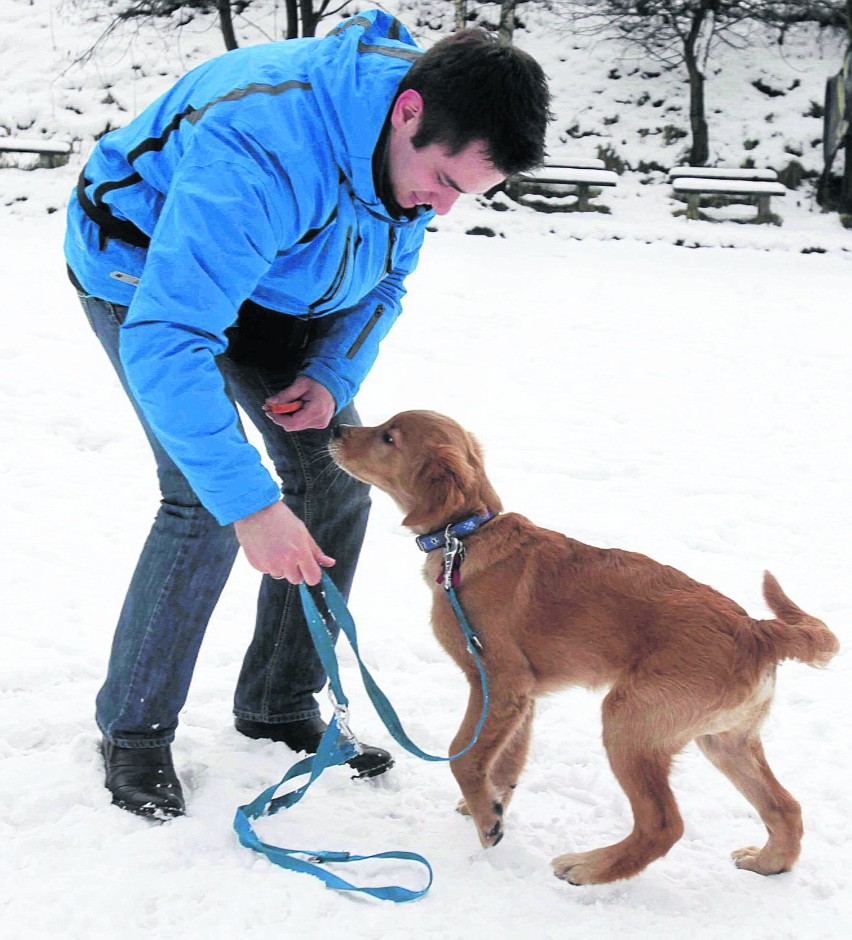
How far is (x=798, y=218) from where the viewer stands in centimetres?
1294

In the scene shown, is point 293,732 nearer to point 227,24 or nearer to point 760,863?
point 760,863

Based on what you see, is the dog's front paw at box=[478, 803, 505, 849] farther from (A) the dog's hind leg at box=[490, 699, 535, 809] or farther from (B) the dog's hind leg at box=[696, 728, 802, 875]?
(B) the dog's hind leg at box=[696, 728, 802, 875]

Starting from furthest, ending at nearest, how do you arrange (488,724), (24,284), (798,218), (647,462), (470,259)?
(798,218) < (470,259) < (24,284) < (647,462) < (488,724)

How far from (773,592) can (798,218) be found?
1179 cm

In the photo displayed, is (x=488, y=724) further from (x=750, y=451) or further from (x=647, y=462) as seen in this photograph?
(x=750, y=451)

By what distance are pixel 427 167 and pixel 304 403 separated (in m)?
0.80

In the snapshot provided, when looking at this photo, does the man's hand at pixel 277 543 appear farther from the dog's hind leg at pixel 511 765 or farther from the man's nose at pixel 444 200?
the dog's hind leg at pixel 511 765

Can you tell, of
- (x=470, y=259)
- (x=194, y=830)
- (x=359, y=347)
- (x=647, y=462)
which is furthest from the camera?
(x=470, y=259)

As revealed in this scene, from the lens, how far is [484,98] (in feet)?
6.47

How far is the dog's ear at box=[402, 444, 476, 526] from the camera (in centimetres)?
278

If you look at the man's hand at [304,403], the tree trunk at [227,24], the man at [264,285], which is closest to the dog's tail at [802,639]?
the man at [264,285]

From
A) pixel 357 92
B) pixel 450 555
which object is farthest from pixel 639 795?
pixel 357 92

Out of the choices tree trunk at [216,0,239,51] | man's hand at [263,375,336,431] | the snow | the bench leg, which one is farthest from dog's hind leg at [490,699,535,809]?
tree trunk at [216,0,239,51]

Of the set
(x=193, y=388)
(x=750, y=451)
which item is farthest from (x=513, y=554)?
(x=750, y=451)
